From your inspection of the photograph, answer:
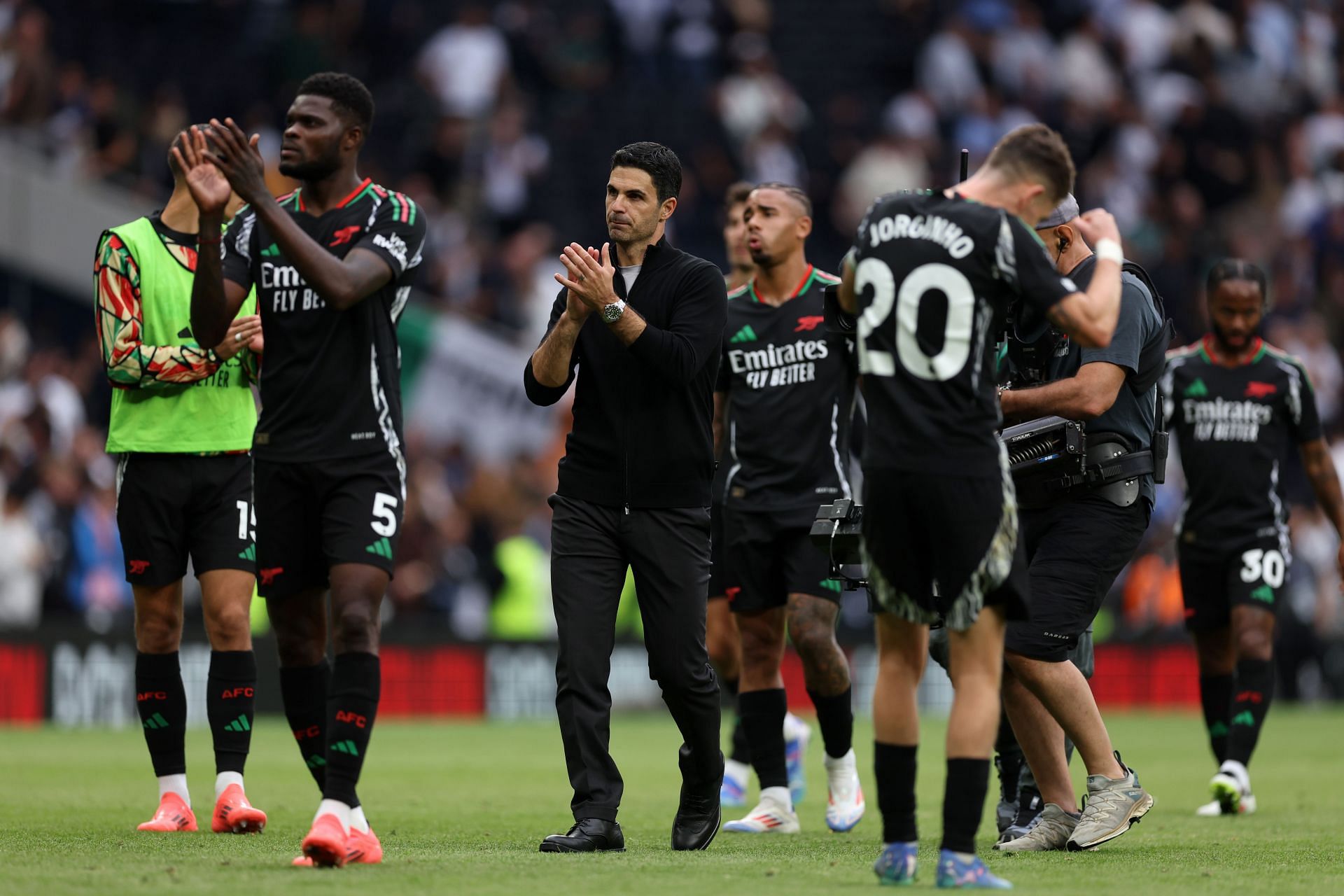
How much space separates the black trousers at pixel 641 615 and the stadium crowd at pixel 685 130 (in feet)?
34.9

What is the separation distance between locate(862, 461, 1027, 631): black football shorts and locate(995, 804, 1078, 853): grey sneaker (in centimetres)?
176

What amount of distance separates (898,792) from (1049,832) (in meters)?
1.71

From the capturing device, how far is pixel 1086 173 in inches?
977

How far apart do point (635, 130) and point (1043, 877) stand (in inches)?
733

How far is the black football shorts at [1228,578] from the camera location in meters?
10.9

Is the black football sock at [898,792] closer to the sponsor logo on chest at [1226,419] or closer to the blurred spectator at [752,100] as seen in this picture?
the sponsor logo on chest at [1226,419]

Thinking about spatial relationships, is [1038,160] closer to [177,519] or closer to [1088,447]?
[1088,447]

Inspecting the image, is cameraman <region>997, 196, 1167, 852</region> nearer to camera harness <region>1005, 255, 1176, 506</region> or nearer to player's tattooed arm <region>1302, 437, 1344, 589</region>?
camera harness <region>1005, 255, 1176, 506</region>

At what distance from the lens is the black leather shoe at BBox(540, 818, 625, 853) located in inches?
292

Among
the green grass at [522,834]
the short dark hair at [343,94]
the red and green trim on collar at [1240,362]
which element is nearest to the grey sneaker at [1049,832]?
the green grass at [522,834]

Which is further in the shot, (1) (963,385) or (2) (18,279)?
(2) (18,279)

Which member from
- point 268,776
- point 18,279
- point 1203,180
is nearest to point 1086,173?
point 1203,180

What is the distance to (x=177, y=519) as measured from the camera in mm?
8484

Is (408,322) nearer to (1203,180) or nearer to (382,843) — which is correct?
(1203,180)
